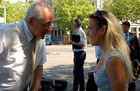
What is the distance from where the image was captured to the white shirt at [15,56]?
1974mm

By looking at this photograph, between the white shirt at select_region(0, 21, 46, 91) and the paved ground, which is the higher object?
the white shirt at select_region(0, 21, 46, 91)

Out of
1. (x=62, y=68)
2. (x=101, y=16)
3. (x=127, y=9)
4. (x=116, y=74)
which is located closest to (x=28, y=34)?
(x=101, y=16)

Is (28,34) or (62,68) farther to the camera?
(62,68)

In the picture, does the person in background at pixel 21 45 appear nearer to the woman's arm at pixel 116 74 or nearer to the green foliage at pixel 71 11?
the woman's arm at pixel 116 74

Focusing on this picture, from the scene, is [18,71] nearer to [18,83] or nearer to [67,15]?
[18,83]

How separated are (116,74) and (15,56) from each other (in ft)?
3.18

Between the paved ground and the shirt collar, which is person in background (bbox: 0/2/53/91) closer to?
the shirt collar

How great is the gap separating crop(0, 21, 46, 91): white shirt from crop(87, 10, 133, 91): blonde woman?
2.14 feet

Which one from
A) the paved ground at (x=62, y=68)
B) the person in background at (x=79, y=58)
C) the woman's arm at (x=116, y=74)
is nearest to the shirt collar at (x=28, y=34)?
the woman's arm at (x=116, y=74)

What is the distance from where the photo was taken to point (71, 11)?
38.9 m

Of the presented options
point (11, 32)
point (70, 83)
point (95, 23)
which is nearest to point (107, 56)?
point (95, 23)

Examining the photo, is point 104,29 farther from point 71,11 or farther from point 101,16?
point 71,11

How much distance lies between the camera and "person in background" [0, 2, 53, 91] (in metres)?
1.98

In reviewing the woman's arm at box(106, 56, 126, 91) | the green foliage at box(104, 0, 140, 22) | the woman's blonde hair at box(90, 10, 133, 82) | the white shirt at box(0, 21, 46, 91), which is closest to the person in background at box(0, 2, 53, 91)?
the white shirt at box(0, 21, 46, 91)
